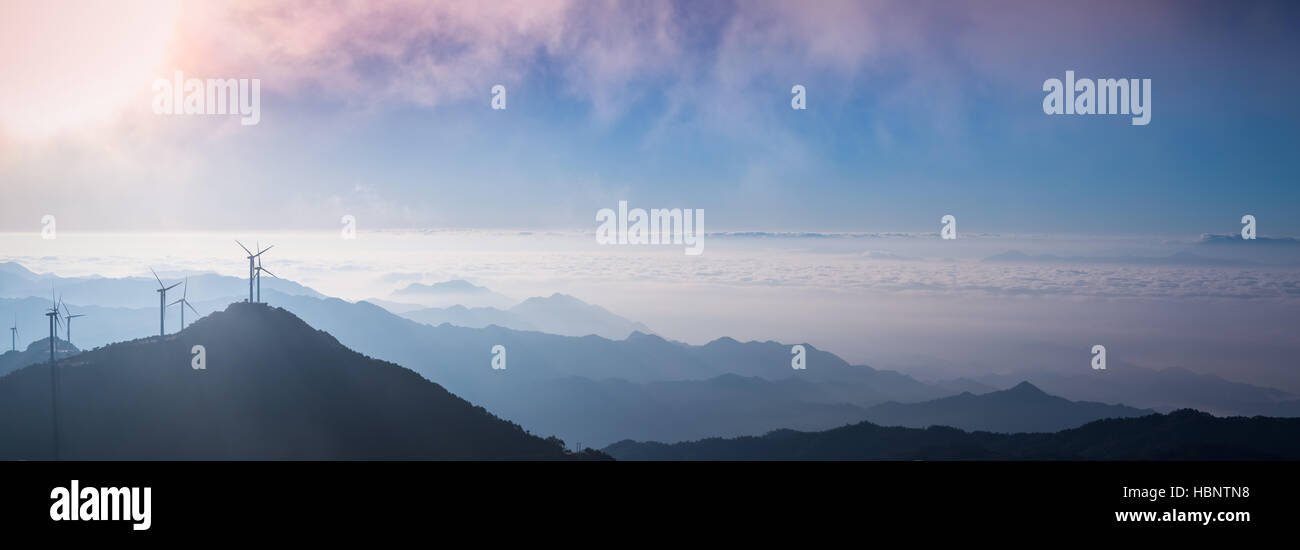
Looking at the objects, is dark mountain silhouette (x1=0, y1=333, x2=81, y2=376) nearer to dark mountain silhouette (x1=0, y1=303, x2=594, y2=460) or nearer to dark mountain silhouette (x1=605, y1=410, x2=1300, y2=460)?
dark mountain silhouette (x1=0, y1=303, x2=594, y2=460)

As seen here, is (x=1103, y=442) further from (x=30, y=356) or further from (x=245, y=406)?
(x=30, y=356)

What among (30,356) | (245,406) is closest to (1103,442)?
(245,406)

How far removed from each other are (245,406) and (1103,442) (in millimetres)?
121622

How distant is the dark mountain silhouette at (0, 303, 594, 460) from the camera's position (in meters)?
67.8

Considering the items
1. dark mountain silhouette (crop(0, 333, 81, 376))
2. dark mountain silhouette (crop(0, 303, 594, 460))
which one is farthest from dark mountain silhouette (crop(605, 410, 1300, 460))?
dark mountain silhouette (crop(0, 333, 81, 376))

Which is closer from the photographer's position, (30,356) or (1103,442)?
(1103,442)

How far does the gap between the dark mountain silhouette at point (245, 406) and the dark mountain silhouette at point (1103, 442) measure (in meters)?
72.7

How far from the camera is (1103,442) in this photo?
108 metres

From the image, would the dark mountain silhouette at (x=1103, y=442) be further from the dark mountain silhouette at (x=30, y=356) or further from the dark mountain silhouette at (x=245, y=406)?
the dark mountain silhouette at (x=30, y=356)

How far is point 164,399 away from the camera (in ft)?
240
